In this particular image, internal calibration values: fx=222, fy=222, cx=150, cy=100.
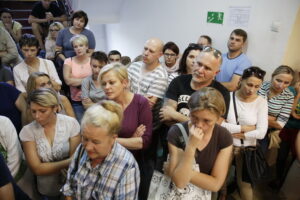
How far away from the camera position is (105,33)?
7.43m

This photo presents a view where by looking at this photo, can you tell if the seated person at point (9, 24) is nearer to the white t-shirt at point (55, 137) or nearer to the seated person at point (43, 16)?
the seated person at point (43, 16)

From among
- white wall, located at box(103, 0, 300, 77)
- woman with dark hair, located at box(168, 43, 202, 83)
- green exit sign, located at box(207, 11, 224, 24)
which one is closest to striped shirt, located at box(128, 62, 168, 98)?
woman with dark hair, located at box(168, 43, 202, 83)

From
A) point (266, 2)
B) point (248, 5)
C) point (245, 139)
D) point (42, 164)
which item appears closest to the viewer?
point (42, 164)

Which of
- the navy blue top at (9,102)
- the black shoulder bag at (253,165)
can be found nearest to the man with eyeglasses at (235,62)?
the black shoulder bag at (253,165)

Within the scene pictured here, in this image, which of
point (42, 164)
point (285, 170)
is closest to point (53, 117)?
point (42, 164)

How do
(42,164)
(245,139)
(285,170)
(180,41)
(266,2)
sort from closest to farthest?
(42,164) < (245,139) < (285,170) < (266,2) < (180,41)

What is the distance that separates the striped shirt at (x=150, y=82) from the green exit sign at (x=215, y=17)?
190 centimetres

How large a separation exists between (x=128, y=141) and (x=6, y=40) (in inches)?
105

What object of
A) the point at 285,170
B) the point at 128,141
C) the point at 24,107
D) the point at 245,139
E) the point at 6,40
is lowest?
the point at 285,170

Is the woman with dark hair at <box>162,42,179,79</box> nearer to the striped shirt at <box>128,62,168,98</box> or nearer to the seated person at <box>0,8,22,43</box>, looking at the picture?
the striped shirt at <box>128,62,168,98</box>

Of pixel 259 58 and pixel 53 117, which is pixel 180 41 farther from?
pixel 53 117

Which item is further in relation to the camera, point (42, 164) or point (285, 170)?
point (285, 170)

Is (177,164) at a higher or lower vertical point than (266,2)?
lower

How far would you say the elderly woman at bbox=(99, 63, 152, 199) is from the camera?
5.66 ft
